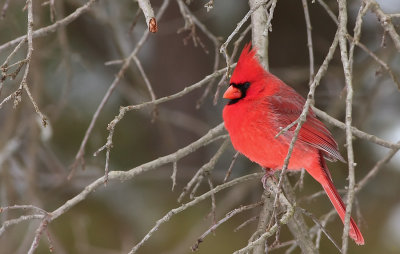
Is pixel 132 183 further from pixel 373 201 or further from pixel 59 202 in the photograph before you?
pixel 373 201

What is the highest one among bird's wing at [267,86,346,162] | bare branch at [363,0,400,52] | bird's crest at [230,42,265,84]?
bare branch at [363,0,400,52]

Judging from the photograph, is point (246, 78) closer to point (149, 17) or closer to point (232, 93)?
point (232, 93)

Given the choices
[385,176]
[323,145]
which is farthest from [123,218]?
[323,145]

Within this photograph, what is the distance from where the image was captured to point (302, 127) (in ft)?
8.66

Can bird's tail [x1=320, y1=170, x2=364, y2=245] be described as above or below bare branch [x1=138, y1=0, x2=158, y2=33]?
below

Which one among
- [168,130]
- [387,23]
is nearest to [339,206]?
[387,23]

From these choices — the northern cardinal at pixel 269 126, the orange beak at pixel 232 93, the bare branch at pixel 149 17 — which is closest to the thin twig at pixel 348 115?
the bare branch at pixel 149 17

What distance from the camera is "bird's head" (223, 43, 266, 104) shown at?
247cm

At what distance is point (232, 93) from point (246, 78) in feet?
0.29

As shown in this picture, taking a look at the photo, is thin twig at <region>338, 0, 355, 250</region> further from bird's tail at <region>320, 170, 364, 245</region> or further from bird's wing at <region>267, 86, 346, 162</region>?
bird's tail at <region>320, 170, 364, 245</region>

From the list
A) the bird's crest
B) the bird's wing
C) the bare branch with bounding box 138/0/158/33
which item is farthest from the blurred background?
the bare branch with bounding box 138/0/158/33

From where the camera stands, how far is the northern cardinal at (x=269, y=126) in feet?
8.16

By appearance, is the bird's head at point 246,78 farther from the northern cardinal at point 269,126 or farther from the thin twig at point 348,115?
the thin twig at point 348,115

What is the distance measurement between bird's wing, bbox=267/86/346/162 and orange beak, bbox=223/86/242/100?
0.12 meters
